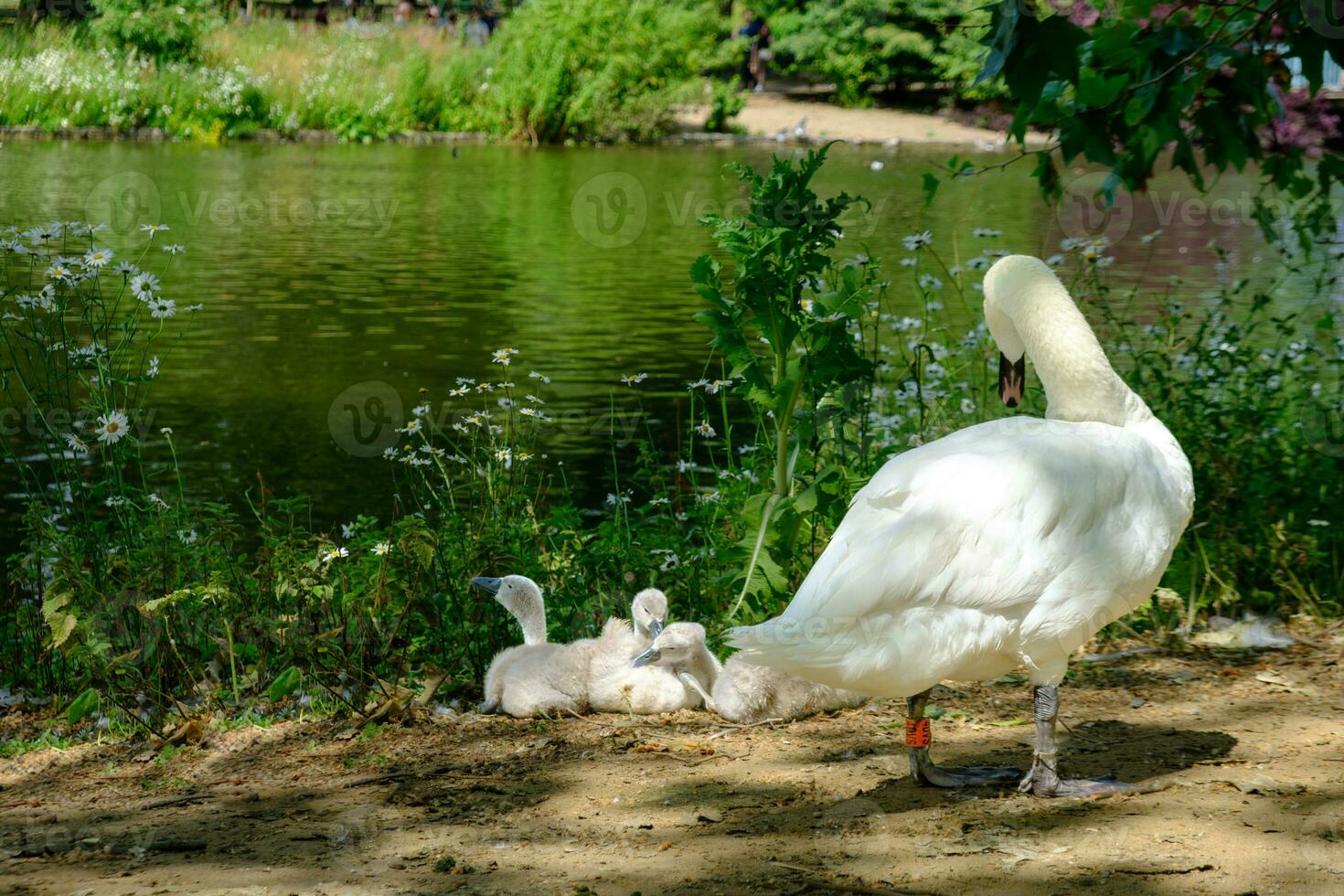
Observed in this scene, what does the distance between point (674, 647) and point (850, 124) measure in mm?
33402

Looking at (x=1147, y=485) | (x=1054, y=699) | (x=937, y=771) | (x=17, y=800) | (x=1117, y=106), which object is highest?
(x=1117, y=106)

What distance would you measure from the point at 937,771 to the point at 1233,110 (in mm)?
2843

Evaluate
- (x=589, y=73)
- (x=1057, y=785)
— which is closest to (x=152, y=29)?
(x=589, y=73)

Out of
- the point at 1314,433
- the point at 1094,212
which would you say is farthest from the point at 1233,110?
the point at 1094,212

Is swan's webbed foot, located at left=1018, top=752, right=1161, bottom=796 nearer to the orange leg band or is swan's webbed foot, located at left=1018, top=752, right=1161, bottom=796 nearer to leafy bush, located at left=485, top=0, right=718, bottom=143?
the orange leg band

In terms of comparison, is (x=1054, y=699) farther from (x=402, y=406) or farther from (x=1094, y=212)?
(x=1094, y=212)

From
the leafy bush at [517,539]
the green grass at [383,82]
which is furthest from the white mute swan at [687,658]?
the green grass at [383,82]

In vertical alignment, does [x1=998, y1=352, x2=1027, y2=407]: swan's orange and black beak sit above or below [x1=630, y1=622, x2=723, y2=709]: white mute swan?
above

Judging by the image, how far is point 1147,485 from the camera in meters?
3.88

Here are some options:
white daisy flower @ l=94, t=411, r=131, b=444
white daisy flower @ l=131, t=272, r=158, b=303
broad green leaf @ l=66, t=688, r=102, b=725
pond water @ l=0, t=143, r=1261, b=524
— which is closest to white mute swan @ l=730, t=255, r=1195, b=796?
pond water @ l=0, t=143, r=1261, b=524

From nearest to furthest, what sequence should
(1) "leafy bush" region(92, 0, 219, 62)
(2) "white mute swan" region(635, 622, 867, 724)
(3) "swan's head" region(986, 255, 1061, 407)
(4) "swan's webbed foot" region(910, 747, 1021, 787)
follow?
(4) "swan's webbed foot" region(910, 747, 1021, 787)
(3) "swan's head" region(986, 255, 1061, 407)
(2) "white mute swan" region(635, 622, 867, 724)
(1) "leafy bush" region(92, 0, 219, 62)

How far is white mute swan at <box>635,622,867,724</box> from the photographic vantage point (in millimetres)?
4816

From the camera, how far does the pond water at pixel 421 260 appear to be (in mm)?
9672

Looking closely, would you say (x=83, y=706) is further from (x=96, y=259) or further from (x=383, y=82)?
(x=383, y=82)
